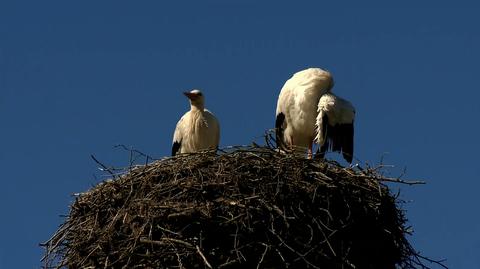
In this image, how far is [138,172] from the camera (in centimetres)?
866

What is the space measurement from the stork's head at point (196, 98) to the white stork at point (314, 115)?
2.74 feet

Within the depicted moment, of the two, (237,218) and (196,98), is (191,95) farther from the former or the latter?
(237,218)

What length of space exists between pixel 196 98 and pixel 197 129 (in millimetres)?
286

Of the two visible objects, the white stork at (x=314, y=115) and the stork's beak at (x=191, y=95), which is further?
the stork's beak at (x=191, y=95)

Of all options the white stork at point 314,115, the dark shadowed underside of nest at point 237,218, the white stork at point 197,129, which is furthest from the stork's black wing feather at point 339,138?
the dark shadowed underside of nest at point 237,218

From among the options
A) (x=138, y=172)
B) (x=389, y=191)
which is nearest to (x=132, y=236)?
(x=138, y=172)

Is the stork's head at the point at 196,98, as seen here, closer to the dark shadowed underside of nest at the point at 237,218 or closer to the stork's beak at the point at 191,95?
the stork's beak at the point at 191,95

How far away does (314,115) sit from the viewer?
10703 mm

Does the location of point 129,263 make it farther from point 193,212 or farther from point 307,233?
point 307,233

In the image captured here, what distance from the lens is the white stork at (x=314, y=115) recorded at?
417 inches

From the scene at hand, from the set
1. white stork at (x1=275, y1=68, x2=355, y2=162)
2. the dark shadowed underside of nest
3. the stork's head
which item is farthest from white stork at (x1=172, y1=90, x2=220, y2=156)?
the dark shadowed underside of nest

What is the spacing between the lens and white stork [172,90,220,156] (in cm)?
1131

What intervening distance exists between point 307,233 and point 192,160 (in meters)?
1.00

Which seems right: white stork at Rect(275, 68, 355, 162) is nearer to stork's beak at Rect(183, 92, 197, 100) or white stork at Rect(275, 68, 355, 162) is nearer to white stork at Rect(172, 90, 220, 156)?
white stork at Rect(172, 90, 220, 156)
